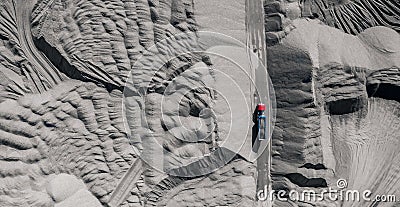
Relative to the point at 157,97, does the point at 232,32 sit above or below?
above

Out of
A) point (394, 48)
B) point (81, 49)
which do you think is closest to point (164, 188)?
point (81, 49)

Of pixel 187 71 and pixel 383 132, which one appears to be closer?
pixel 187 71

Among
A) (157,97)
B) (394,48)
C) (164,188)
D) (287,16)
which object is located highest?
(287,16)

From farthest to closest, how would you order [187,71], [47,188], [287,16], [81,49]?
[287,16]
[187,71]
[81,49]
[47,188]

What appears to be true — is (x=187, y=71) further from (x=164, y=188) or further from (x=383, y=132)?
(x=383, y=132)

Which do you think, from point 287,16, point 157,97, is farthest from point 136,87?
point 287,16

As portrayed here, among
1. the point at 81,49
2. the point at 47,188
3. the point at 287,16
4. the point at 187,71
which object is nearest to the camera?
the point at 47,188

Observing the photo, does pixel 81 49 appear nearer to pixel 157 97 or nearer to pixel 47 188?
pixel 157 97
